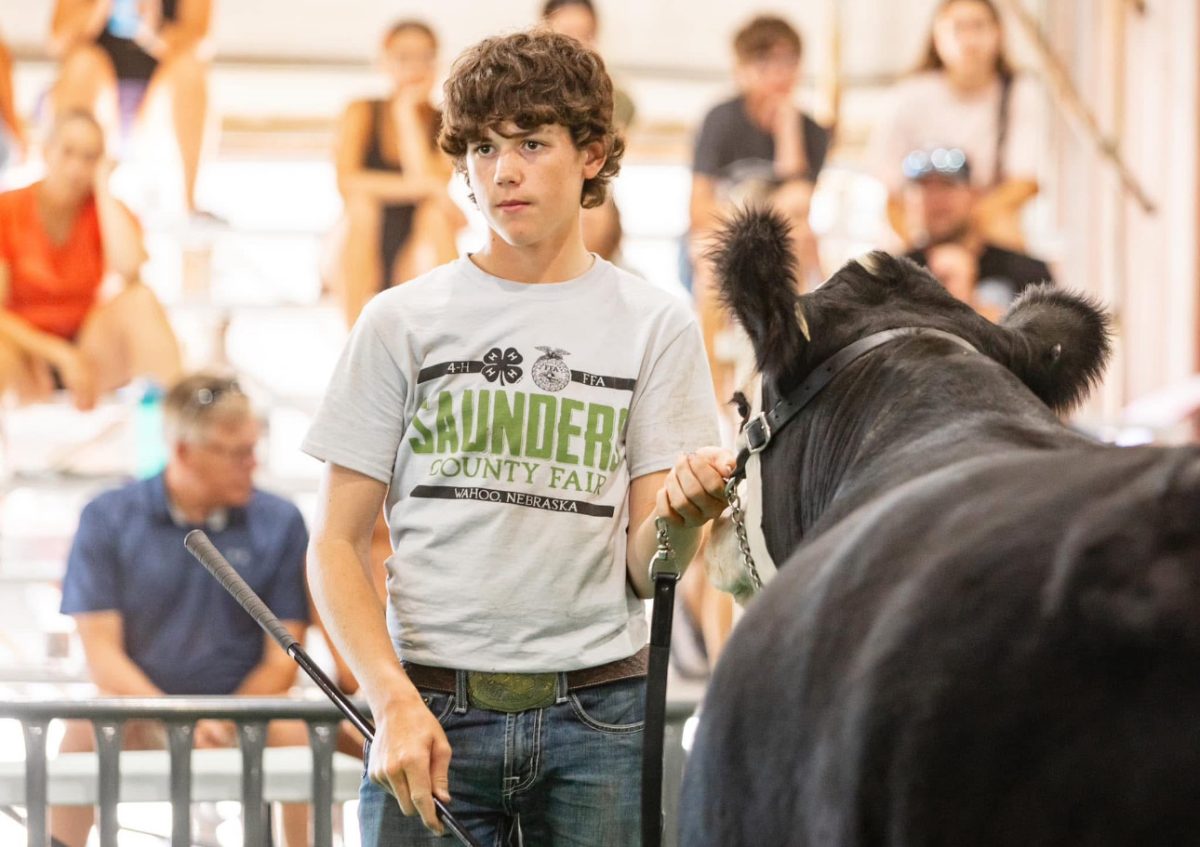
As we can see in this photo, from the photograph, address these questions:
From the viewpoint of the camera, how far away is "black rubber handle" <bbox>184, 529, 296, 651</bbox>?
209cm

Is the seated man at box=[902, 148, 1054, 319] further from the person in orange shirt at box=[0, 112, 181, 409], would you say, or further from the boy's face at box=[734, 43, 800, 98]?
the person in orange shirt at box=[0, 112, 181, 409]

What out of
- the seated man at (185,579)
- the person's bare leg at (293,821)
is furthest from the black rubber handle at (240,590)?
the seated man at (185,579)

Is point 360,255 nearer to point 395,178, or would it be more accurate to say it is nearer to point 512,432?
point 395,178

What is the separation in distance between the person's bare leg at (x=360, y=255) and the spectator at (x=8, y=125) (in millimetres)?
1289

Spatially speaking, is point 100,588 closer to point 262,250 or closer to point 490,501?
point 490,501

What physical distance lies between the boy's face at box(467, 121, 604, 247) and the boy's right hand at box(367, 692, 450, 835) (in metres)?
0.59

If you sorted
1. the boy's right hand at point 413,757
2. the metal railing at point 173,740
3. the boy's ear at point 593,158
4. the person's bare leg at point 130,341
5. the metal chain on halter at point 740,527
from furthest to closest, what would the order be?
1. the person's bare leg at point 130,341
2. the metal railing at point 173,740
3. the boy's ear at point 593,158
4. the metal chain on halter at point 740,527
5. the boy's right hand at point 413,757

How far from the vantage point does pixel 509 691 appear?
6.36ft

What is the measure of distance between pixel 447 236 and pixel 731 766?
16.8 ft

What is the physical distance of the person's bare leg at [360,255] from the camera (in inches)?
252

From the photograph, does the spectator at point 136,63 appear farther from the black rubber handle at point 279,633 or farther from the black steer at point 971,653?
the black steer at point 971,653

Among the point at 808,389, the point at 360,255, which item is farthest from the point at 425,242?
the point at 808,389

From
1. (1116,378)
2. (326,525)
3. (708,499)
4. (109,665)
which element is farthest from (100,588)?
(1116,378)

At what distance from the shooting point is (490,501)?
6.41 ft
